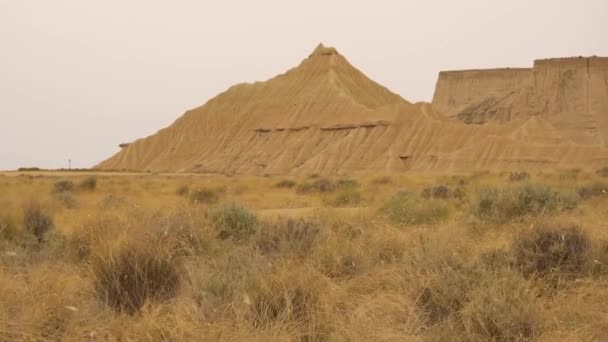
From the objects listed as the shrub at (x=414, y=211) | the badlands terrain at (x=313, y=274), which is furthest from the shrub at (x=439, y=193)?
the shrub at (x=414, y=211)

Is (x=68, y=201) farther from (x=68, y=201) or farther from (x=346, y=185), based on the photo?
(x=346, y=185)

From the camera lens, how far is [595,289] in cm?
646

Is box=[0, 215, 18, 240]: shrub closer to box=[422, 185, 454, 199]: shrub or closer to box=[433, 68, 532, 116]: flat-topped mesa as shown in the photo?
box=[422, 185, 454, 199]: shrub

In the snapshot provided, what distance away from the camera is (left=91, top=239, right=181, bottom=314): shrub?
6020mm

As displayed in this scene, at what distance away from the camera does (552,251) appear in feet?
23.6

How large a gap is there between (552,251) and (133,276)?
4.33m

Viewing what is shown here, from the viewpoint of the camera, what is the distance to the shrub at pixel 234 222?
10.1 metres

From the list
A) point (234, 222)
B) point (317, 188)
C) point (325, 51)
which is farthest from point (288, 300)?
point (325, 51)

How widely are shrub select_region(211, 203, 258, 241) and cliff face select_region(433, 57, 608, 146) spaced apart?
73.2m

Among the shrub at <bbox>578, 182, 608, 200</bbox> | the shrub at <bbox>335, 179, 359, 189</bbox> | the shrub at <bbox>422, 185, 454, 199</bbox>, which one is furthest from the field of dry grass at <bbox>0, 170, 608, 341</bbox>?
the shrub at <bbox>335, 179, 359, 189</bbox>

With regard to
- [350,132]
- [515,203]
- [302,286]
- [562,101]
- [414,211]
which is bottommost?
[414,211]

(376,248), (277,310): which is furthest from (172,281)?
(376,248)

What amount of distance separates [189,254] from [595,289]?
14.7ft

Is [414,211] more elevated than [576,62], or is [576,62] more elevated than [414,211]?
[576,62]
